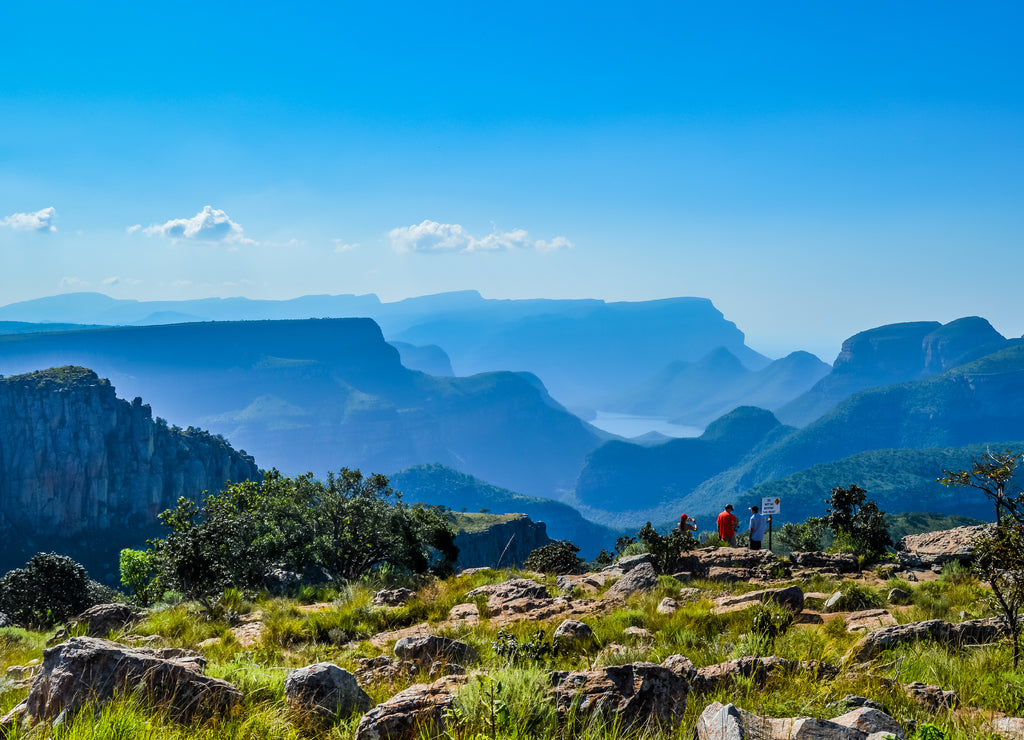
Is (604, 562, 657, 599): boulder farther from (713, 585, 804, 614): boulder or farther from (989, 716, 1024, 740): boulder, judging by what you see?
(989, 716, 1024, 740): boulder

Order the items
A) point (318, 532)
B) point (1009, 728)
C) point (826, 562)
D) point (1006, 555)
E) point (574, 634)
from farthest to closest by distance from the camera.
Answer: point (318, 532)
point (826, 562)
point (574, 634)
point (1006, 555)
point (1009, 728)

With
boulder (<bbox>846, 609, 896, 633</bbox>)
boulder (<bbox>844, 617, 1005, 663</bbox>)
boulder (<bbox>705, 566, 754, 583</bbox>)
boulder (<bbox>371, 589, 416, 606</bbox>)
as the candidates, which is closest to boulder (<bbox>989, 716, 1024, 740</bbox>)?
boulder (<bbox>844, 617, 1005, 663</bbox>)

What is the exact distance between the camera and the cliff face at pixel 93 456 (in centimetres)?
16412

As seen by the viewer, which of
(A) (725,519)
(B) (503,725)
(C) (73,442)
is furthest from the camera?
(C) (73,442)

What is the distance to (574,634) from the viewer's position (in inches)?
439

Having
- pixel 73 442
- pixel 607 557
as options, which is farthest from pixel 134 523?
pixel 607 557

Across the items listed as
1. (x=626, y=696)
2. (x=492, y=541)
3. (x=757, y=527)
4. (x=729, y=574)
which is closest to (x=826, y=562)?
(x=757, y=527)

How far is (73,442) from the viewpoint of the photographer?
6777 inches

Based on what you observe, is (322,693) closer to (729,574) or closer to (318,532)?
(729,574)

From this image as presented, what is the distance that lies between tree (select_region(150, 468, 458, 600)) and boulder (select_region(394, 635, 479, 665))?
14364 mm

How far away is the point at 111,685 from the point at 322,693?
2.02 meters

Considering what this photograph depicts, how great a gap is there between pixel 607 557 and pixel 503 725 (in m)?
28.6

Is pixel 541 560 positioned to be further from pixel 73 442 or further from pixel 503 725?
pixel 73 442

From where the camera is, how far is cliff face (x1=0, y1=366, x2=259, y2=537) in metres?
164
